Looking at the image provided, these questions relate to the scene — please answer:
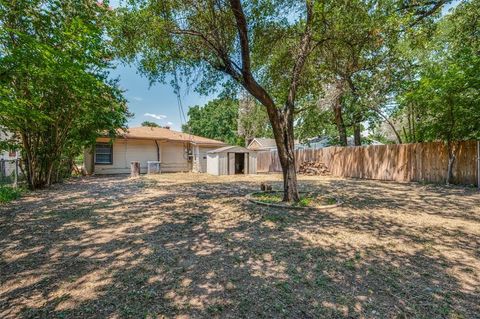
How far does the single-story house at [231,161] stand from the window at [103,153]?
258 inches

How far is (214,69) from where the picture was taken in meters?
7.14

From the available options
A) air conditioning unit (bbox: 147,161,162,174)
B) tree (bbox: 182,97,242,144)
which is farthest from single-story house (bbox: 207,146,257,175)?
tree (bbox: 182,97,242,144)

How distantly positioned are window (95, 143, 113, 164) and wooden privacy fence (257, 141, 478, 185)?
1412 centimetres

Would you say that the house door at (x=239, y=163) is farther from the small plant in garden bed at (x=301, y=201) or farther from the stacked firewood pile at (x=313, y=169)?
the small plant in garden bed at (x=301, y=201)

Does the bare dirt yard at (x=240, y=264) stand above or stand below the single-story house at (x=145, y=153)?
below

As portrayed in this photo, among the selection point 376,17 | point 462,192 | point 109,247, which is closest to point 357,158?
point 462,192

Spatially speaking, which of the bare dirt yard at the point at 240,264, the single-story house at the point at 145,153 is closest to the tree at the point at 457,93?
the bare dirt yard at the point at 240,264

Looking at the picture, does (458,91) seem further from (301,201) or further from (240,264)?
(240,264)

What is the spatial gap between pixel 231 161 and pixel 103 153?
8.41 metres

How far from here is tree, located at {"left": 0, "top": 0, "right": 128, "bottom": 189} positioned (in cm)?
481

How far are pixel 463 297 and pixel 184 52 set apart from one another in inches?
271

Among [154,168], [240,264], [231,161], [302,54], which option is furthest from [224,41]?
[154,168]

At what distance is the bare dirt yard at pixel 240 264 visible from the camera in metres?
2.26

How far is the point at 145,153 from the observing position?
18172 mm
